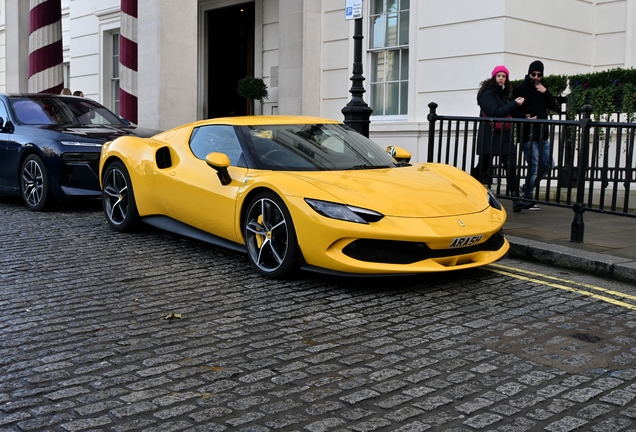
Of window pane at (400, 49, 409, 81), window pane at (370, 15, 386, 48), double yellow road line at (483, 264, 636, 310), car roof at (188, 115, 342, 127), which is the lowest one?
double yellow road line at (483, 264, 636, 310)

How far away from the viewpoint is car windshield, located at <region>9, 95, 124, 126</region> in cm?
1041

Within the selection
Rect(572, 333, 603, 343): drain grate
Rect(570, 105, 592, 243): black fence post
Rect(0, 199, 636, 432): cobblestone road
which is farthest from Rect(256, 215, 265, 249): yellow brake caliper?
Rect(570, 105, 592, 243): black fence post

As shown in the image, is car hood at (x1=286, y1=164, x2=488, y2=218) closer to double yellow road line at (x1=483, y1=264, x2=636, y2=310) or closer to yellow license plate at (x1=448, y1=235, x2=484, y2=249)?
yellow license plate at (x1=448, y1=235, x2=484, y2=249)

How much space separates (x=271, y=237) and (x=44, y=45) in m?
15.1

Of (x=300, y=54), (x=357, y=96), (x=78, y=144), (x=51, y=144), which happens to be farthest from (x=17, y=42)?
(x=357, y=96)

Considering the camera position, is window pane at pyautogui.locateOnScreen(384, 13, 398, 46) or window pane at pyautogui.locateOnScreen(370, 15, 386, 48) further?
window pane at pyautogui.locateOnScreen(370, 15, 386, 48)

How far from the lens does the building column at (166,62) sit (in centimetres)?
1452

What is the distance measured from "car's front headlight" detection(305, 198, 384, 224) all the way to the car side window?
1309mm

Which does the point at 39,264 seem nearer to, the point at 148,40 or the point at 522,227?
the point at 522,227

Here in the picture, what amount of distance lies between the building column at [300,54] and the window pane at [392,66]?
1769 millimetres

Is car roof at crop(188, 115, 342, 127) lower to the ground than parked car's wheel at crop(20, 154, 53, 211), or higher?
higher

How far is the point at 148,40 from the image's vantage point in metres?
14.7

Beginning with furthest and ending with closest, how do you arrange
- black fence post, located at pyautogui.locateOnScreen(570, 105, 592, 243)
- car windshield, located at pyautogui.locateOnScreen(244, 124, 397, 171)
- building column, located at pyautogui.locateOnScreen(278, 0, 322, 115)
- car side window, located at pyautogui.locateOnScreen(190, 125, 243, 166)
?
building column, located at pyautogui.locateOnScreen(278, 0, 322, 115), black fence post, located at pyautogui.locateOnScreen(570, 105, 592, 243), car side window, located at pyautogui.locateOnScreen(190, 125, 243, 166), car windshield, located at pyautogui.locateOnScreen(244, 124, 397, 171)

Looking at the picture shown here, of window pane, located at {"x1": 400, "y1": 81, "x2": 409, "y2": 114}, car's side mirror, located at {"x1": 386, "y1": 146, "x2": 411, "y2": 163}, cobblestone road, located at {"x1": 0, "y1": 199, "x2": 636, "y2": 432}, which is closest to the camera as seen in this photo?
cobblestone road, located at {"x1": 0, "y1": 199, "x2": 636, "y2": 432}
